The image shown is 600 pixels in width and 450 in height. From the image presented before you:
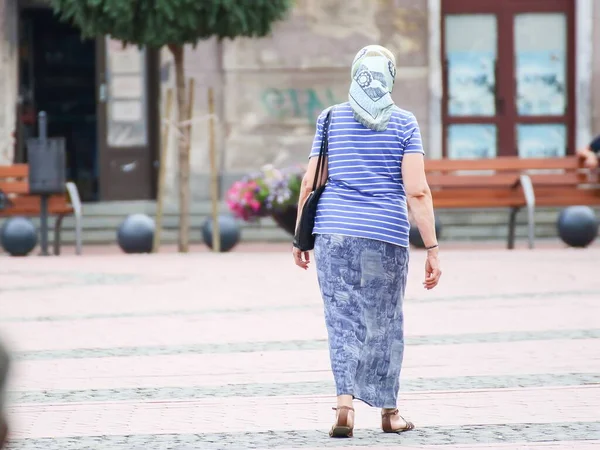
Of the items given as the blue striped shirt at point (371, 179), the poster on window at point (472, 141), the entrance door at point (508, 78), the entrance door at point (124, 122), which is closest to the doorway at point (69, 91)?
the entrance door at point (124, 122)

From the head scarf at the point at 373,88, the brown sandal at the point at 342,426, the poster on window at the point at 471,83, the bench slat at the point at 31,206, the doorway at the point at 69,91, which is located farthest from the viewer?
the doorway at the point at 69,91

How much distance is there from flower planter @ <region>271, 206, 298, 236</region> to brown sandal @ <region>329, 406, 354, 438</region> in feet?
36.8

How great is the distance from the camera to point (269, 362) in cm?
849

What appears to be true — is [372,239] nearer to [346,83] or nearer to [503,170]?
[503,170]

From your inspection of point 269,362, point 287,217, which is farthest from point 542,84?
point 269,362

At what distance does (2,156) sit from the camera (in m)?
21.7

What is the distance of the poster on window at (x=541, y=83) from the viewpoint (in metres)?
21.8

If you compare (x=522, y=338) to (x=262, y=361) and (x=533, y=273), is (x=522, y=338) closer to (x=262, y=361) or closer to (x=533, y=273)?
(x=262, y=361)

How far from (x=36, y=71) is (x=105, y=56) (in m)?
2.58

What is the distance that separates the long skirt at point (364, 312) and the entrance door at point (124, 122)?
50.4 feet

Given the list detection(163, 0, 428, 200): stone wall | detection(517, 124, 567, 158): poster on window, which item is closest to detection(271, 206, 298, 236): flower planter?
detection(163, 0, 428, 200): stone wall

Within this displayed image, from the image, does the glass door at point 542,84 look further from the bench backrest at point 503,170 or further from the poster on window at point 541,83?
the bench backrest at point 503,170

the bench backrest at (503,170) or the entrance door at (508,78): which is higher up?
the entrance door at (508,78)

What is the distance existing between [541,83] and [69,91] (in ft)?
24.0
